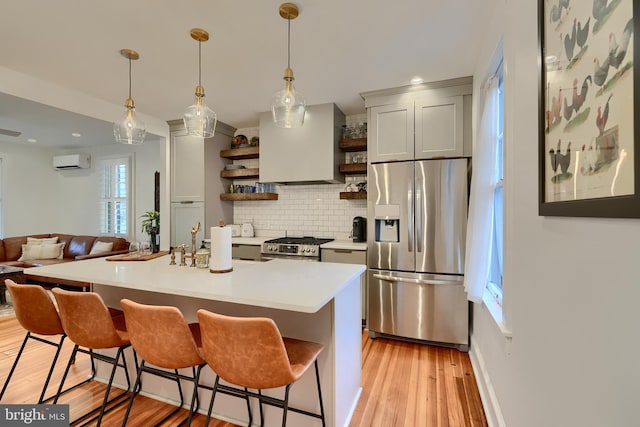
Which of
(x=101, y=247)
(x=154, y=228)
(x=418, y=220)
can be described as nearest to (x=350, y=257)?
(x=418, y=220)

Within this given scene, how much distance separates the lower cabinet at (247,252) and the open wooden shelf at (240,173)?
1.06m

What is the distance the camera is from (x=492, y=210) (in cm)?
206

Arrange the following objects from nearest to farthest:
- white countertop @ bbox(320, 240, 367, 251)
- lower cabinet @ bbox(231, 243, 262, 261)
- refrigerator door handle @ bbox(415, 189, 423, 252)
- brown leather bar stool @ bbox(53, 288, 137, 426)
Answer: brown leather bar stool @ bbox(53, 288, 137, 426) → refrigerator door handle @ bbox(415, 189, 423, 252) → white countertop @ bbox(320, 240, 367, 251) → lower cabinet @ bbox(231, 243, 262, 261)

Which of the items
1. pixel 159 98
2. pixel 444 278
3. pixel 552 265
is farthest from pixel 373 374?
pixel 159 98

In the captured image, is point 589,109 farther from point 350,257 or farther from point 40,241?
point 40,241

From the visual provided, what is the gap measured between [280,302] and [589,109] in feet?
3.99

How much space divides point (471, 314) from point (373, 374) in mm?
1163

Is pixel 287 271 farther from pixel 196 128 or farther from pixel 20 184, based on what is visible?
pixel 20 184

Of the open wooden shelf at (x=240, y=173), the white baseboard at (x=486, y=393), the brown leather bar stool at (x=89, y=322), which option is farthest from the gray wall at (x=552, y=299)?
the open wooden shelf at (x=240, y=173)

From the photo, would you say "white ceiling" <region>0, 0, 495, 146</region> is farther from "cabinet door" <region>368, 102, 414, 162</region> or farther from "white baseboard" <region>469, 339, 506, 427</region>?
"white baseboard" <region>469, 339, 506, 427</region>

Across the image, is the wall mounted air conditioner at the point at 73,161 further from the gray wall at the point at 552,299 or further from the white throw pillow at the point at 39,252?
the gray wall at the point at 552,299

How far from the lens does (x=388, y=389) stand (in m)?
2.25

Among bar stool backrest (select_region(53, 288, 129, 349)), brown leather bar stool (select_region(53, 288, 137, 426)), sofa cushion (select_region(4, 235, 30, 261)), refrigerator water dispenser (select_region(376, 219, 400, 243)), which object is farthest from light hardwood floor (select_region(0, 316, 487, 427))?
sofa cushion (select_region(4, 235, 30, 261))

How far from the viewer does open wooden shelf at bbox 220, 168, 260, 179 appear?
169 inches
